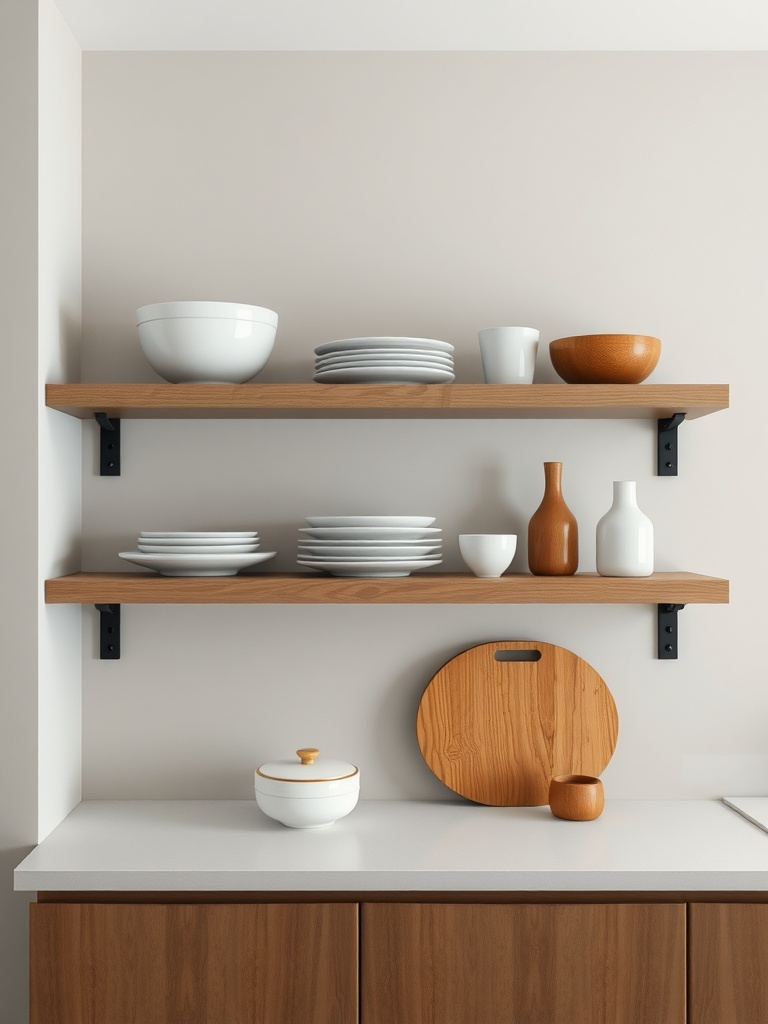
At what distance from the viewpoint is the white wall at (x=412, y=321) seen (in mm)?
1950

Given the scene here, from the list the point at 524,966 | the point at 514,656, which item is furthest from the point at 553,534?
the point at 524,966

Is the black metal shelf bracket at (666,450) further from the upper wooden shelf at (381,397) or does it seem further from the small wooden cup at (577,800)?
the small wooden cup at (577,800)

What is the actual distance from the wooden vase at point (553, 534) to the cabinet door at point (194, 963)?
0.73 metres

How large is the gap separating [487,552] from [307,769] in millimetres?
539

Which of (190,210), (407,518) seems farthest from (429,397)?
(190,210)

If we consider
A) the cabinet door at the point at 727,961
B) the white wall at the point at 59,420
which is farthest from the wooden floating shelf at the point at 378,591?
the cabinet door at the point at 727,961

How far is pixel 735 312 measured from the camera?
197 centimetres

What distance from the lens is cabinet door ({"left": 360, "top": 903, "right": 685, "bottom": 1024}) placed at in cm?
150

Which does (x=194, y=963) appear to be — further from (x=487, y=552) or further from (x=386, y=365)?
(x=386, y=365)

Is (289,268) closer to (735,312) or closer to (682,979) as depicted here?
(735,312)

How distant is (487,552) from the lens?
1.75 m

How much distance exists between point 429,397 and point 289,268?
0.49 metres

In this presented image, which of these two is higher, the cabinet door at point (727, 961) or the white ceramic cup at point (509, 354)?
the white ceramic cup at point (509, 354)

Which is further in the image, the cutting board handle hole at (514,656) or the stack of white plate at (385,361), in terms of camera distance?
the cutting board handle hole at (514,656)
